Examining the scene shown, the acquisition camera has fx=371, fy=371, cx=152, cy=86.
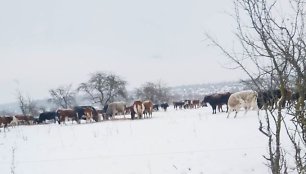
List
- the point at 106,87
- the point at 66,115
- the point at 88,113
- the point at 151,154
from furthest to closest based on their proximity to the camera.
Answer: the point at 106,87, the point at 88,113, the point at 66,115, the point at 151,154

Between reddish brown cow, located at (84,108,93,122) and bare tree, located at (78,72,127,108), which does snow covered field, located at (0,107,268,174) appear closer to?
reddish brown cow, located at (84,108,93,122)

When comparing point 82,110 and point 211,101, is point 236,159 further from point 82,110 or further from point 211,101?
point 82,110

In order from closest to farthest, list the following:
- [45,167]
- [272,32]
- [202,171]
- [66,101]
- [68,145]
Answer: [272,32] → [202,171] → [45,167] → [68,145] → [66,101]

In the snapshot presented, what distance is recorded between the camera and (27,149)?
500 inches

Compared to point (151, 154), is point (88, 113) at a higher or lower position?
higher

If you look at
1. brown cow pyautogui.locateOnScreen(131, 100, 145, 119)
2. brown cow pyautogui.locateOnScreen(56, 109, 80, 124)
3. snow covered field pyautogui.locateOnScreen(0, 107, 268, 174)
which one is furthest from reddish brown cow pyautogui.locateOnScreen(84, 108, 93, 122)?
snow covered field pyautogui.locateOnScreen(0, 107, 268, 174)

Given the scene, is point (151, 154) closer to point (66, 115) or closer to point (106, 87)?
point (66, 115)

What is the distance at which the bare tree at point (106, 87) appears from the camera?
6431cm

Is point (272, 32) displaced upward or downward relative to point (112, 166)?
upward

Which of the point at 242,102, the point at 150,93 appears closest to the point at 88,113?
the point at 242,102

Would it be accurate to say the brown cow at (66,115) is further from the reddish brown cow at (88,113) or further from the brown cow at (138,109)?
the brown cow at (138,109)

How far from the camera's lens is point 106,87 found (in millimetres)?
64688

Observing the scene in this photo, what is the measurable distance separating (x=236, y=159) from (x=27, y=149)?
7.19 m

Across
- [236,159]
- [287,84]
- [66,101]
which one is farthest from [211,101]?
[66,101]
